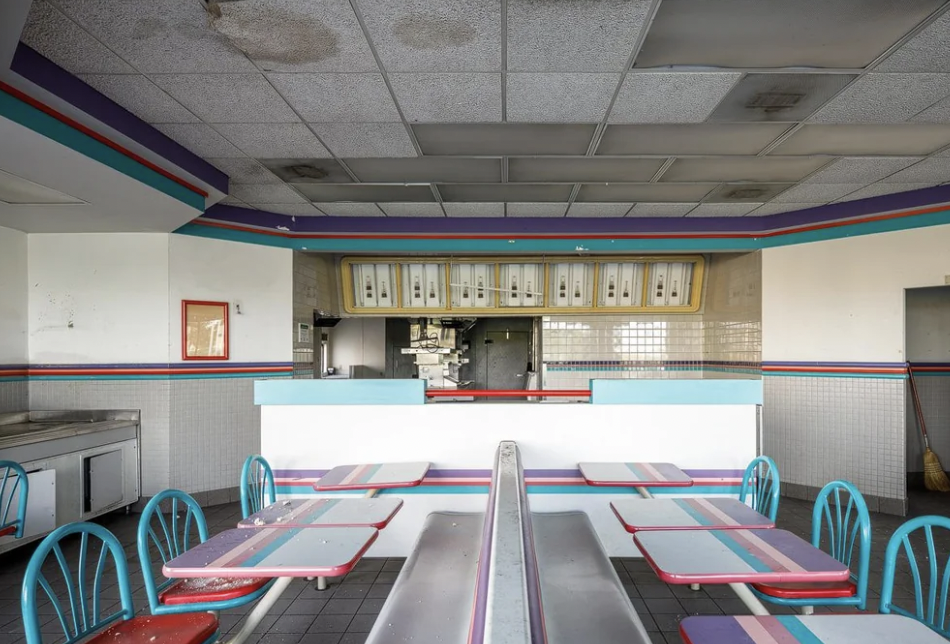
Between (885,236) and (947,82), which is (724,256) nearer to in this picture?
(885,236)

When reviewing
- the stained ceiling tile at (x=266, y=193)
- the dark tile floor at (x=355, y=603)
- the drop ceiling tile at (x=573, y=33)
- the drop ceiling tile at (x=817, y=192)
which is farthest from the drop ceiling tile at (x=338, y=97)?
the drop ceiling tile at (x=817, y=192)

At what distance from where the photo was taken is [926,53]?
2.61 m

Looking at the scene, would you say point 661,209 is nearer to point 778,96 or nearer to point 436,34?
point 778,96

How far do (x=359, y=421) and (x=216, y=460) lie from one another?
267 centimetres

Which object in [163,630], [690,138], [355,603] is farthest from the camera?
[690,138]

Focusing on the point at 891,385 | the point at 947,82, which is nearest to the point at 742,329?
the point at 891,385

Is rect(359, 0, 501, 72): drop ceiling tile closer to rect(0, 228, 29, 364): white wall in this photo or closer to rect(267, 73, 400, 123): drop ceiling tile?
rect(267, 73, 400, 123): drop ceiling tile

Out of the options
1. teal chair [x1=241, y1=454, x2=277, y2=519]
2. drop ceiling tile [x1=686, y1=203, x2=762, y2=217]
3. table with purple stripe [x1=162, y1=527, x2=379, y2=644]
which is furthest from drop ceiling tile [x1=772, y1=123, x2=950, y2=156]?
teal chair [x1=241, y1=454, x2=277, y2=519]

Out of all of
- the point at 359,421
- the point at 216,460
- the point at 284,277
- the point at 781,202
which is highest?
the point at 781,202

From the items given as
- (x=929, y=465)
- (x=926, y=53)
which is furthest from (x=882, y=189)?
(x=929, y=465)

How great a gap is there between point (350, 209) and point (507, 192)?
72.7 inches

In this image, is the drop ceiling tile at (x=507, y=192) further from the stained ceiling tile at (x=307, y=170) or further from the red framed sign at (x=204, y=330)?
the red framed sign at (x=204, y=330)

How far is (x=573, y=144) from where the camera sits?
148 inches

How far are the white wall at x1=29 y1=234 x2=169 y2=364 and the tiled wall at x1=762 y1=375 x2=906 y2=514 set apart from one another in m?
6.67
